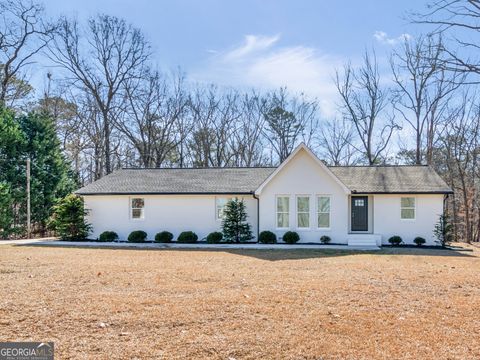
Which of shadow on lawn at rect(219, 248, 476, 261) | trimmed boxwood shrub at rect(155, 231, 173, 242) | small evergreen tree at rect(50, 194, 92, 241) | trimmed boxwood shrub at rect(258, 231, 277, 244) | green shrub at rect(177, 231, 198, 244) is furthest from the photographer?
small evergreen tree at rect(50, 194, 92, 241)

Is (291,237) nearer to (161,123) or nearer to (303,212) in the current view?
(303,212)

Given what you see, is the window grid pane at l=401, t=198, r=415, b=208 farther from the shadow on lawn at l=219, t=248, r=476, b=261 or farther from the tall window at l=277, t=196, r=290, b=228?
the tall window at l=277, t=196, r=290, b=228

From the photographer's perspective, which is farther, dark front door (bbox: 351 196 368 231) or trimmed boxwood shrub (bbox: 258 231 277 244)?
dark front door (bbox: 351 196 368 231)

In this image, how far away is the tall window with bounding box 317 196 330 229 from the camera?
1916 centimetres

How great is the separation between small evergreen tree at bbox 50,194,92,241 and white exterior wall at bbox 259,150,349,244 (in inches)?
382

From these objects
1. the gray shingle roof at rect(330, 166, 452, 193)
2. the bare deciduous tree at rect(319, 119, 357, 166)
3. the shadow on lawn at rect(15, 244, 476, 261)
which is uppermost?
the bare deciduous tree at rect(319, 119, 357, 166)

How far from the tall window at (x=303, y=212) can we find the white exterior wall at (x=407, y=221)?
347cm

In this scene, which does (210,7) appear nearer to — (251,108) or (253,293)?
(253,293)

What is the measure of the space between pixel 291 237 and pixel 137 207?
8.53 metres

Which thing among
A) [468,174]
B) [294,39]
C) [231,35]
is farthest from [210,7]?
[468,174]

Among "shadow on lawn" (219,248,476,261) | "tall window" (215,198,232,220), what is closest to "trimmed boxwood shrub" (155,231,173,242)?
"tall window" (215,198,232,220)

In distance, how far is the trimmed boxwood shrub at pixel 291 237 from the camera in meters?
18.7

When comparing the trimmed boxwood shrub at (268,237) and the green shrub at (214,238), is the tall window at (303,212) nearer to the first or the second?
the trimmed boxwood shrub at (268,237)

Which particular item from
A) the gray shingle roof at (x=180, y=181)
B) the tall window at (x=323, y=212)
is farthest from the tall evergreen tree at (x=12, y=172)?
the tall window at (x=323, y=212)
